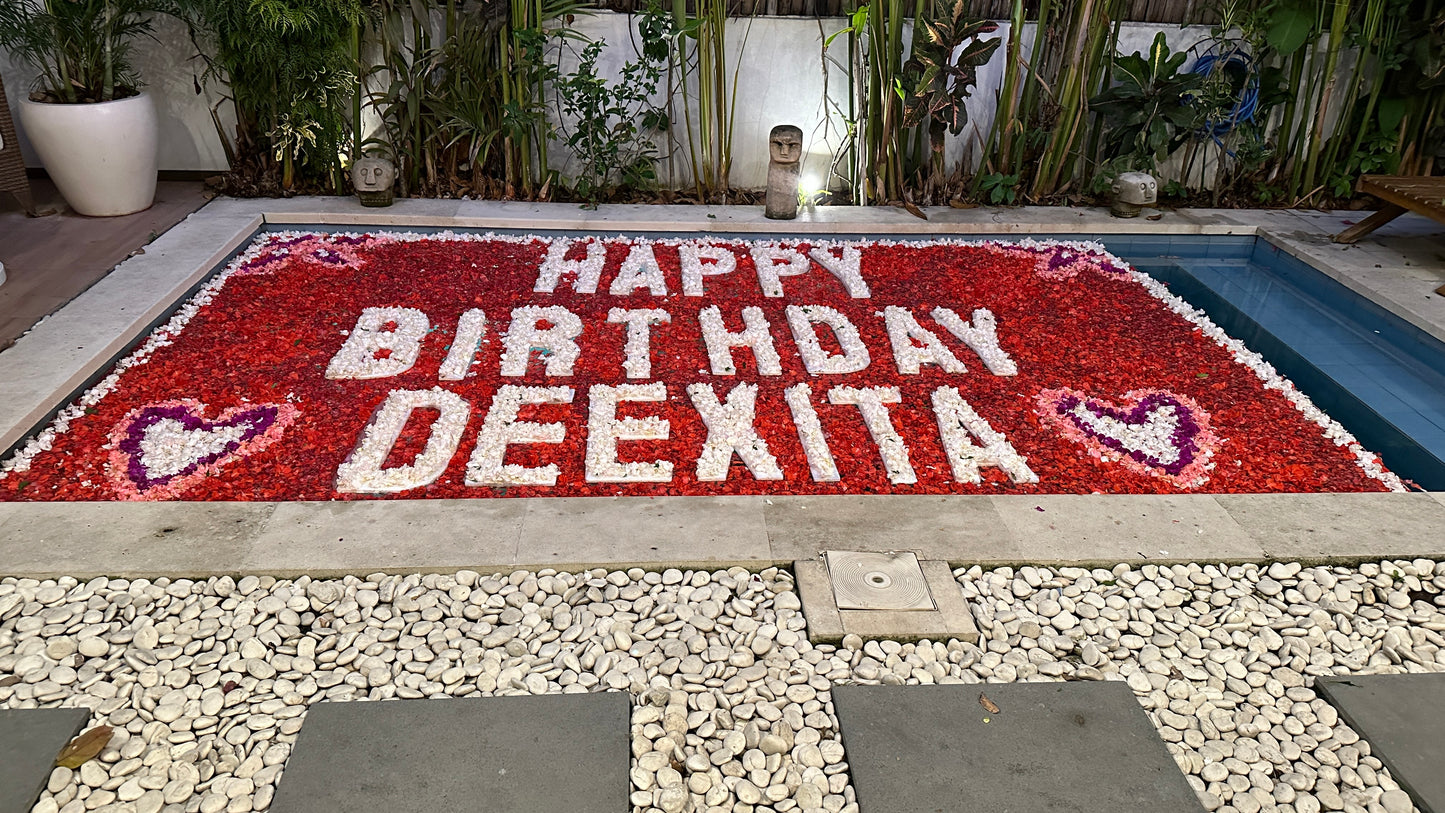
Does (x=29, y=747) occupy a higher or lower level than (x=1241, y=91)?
lower

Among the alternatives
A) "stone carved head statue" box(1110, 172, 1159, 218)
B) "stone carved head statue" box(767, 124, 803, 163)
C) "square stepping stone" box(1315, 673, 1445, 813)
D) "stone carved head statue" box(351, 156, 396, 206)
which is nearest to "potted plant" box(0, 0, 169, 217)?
"stone carved head statue" box(351, 156, 396, 206)

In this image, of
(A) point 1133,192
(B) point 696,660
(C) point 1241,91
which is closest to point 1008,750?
(B) point 696,660

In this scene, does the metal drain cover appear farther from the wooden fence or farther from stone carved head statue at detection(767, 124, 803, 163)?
the wooden fence

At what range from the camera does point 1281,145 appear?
18.9 ft

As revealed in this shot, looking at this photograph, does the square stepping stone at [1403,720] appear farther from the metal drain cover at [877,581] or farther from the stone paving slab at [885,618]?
the metal drain cover at [877,581]

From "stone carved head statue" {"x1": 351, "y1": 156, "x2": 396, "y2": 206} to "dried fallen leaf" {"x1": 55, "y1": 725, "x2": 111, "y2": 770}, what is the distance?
3774 mm

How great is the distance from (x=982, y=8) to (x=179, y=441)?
4.93 m

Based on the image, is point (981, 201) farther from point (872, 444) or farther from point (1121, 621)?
point (1121, 621)

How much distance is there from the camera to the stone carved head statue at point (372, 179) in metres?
5.03

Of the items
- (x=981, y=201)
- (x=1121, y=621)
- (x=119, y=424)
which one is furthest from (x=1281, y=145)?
(x=119, y=424)

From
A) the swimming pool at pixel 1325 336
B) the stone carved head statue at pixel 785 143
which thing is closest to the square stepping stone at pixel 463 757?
the swimming pool at pixel 1325 336

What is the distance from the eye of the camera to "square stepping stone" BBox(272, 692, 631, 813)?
168 cm

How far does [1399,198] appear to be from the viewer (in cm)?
459

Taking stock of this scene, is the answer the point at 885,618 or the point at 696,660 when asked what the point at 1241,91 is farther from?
Result: the point at 696,660
